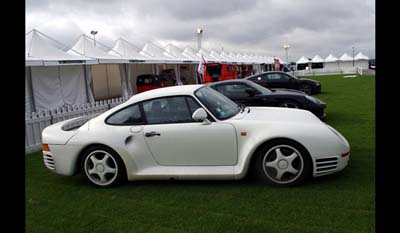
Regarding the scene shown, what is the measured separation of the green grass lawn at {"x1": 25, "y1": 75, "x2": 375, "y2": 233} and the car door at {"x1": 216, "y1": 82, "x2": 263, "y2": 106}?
3.89m

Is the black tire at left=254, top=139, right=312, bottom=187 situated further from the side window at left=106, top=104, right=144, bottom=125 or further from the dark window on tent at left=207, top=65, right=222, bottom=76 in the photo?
the dark window on tent at left=207, top=65, right=222, bottom=76

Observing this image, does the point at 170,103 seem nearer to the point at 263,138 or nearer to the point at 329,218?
the point at 263,138

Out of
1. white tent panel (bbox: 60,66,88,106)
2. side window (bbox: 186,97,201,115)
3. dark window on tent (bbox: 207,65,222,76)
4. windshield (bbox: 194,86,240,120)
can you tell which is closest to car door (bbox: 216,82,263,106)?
windshield (bbox: 194,86,240,120)

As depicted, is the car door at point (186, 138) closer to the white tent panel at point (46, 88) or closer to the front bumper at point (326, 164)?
the front bumper at point (326, 164)

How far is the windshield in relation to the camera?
15.4 feet

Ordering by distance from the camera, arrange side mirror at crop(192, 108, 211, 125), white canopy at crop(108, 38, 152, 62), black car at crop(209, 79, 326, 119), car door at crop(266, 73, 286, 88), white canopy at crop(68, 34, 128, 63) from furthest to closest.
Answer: white canopy at crop(108, 38, 152, 62), white canopy at crop(68, 34, 128, 63), car door at crop(266, 73, 286, 88), black car at crop(209, 79, 326, 119), side mirror at crop(192, 108, 211, 125)

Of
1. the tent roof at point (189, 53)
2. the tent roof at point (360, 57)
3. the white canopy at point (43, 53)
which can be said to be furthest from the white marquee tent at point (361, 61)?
the white canopy at point (43, 53)

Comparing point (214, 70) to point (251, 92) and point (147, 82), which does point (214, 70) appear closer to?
point (147, 82)

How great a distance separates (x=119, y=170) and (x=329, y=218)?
2.76 meters

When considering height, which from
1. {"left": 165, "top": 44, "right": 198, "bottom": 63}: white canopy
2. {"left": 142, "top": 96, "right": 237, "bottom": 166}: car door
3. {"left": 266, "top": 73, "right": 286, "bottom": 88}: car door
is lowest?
{"left": 142, "top": 96, "right": 237, "bottom": 166}: car door

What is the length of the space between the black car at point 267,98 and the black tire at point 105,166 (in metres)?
4.45

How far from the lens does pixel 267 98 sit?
29.0ft

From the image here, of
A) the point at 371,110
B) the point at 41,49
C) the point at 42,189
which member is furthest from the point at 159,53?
the point at 42,189

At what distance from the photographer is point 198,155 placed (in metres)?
4.48
